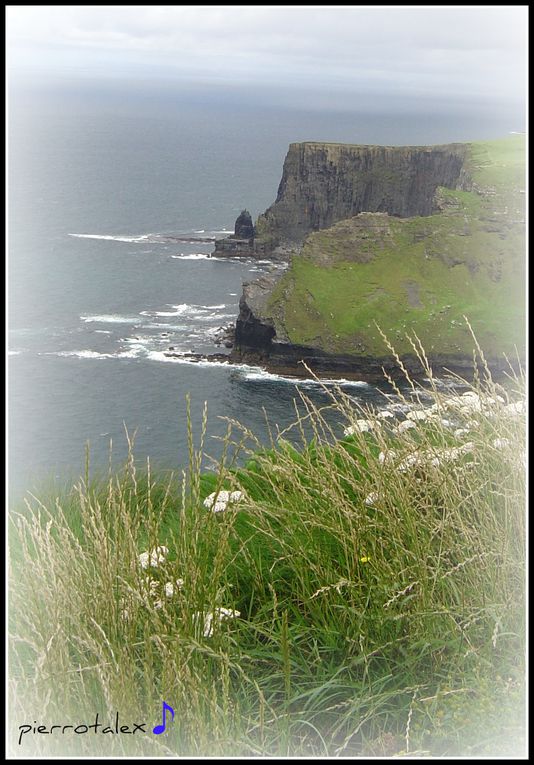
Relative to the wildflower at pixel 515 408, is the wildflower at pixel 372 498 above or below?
below

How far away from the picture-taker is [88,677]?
11.5ft

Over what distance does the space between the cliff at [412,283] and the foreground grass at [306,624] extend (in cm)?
5971

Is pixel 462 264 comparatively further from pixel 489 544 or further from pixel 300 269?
pixel 489 544

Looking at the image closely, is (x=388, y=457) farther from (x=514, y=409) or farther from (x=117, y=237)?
(x=117, y=237)

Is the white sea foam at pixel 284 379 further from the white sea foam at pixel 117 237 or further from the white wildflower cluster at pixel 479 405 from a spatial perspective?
the white wildflower cluster at pixel 479 405

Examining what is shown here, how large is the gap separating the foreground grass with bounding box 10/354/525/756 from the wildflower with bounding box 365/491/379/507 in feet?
0.14

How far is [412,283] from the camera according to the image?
88.3 metres

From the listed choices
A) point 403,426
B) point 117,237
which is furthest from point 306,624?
point 117,237

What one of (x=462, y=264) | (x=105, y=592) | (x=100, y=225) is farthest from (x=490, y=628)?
(x=100, y=225)

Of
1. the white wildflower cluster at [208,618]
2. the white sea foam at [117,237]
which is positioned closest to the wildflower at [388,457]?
the white wildflower cluster at [208,618]

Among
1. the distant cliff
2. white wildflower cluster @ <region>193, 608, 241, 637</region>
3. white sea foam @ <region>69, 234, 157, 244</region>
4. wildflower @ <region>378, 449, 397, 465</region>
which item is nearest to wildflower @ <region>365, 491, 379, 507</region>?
wildflower @ <region>378, 449, 397, 465</region>

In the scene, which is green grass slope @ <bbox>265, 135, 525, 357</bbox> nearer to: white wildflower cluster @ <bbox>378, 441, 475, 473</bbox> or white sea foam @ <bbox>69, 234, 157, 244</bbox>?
white sea foam @ <bbox>69, 234, 157, 244</bbox>

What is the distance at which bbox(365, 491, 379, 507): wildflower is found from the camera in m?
4.32

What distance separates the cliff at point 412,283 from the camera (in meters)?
77.6
